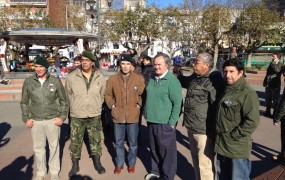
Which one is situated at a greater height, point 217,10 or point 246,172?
point 217,10

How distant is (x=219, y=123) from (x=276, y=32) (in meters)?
25.7

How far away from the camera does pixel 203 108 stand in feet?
11.4

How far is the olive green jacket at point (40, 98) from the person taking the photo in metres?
4.01

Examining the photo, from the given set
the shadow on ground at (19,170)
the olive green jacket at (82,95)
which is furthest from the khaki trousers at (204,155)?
the shadow on ground at (19,170)

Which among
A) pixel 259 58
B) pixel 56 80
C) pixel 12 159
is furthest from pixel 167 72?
pixel 259 58

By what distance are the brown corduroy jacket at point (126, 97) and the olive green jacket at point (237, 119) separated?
5.04 ft

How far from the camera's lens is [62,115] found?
4188mm

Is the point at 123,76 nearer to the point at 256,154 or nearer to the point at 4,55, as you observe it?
the point at 256,154

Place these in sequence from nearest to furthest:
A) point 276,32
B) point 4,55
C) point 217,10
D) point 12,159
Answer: point 12,159
point 4,55
point 276,32
point 217,10

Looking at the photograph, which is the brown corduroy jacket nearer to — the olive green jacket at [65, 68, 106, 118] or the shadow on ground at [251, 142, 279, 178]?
the olive green jacket at [65, 68, 106, 118]

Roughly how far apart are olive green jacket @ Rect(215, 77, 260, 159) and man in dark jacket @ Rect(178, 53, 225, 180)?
0.31 m

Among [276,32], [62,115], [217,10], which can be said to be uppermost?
[217,10]

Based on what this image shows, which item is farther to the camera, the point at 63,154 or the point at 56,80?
the point at 63,154

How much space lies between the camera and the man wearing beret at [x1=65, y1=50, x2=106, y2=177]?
4.36 metres
